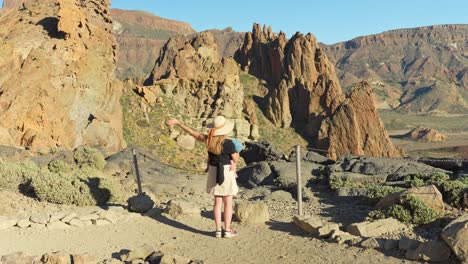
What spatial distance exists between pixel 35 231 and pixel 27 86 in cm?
1565

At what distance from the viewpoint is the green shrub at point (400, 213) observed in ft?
27.9

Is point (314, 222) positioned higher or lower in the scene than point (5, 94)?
lower

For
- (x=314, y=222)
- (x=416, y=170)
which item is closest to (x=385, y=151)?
(x=416, y=170)

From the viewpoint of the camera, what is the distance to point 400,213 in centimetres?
859

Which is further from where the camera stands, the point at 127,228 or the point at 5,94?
the point at 5,94

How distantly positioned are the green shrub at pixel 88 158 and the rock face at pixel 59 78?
4151 mm

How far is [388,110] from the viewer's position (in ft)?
549

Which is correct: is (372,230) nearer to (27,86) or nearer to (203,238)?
(203,238)

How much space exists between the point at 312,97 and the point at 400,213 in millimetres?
46242

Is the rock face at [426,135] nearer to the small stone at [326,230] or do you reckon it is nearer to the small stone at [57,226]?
the small stone at [326,230]

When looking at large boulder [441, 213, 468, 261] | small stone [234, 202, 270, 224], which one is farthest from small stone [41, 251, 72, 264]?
large boulder [441, 213, 468, 261]

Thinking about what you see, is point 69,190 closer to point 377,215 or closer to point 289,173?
point 377,215

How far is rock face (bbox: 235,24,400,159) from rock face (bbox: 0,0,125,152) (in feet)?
78.6

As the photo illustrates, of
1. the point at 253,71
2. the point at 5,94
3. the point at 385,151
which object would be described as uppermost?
the point at 253,71
